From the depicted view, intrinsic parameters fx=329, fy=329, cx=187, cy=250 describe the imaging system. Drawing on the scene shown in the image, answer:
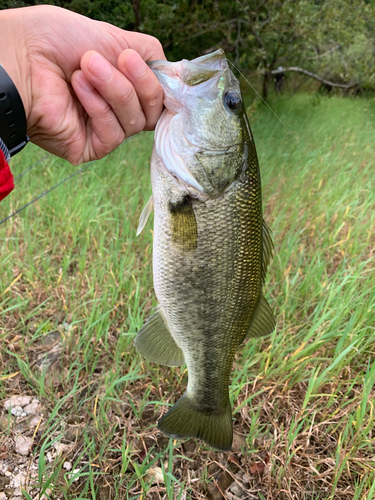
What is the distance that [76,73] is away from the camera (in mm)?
1291

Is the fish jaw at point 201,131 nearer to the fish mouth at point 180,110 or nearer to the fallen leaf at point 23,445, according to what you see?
the fish mouth at point 180,110

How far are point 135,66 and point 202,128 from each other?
33 centimetres

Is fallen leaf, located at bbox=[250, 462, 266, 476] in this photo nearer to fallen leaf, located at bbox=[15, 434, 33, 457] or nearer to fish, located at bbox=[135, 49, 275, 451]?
fish, located at bbox=[135, 49, 275, 451]

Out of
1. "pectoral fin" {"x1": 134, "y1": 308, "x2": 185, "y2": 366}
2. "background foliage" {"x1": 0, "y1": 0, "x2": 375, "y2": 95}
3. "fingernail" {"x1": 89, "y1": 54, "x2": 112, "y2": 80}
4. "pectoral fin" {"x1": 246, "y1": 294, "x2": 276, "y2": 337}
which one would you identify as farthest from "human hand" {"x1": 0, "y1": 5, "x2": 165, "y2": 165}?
"background foliage" {"x1": 0, "y1": 0, "x2": 375, "y2": 95}

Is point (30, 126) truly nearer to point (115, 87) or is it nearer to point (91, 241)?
point (115, 87)

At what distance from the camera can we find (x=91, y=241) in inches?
109

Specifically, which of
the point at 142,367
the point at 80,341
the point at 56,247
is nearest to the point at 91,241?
the point at 56,247

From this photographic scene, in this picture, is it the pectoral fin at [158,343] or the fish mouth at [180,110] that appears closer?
the fish mouth at [180,110]

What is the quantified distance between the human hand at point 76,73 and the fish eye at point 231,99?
26 centimetres

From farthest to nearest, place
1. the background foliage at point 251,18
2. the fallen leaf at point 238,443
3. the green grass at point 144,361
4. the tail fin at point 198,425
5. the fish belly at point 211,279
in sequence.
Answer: the background foliage at point 251,18, the fallen leaf at point 238,443, the green grass at point 144,361, the tail fin at point 198,425, the fish belly at point 211,279

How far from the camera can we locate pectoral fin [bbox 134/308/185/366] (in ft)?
4.83

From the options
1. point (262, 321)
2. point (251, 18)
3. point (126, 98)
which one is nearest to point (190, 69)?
point (126, 98)

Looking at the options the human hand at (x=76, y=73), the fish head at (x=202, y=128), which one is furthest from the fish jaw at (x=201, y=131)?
the human hand at (x=76, y=73)

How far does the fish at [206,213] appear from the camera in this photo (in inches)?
49.0
